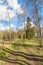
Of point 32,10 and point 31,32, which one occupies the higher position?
point 32,10

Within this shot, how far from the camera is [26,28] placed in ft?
220

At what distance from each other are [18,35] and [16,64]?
208 feet

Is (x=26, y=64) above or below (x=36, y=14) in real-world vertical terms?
below

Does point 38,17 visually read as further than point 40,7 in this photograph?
Yes

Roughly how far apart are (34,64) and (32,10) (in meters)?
17.6

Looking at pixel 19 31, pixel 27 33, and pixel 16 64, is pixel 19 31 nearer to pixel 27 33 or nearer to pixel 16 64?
pixel 27 33

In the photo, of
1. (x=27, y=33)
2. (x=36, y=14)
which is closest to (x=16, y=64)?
(x=36, y=14)

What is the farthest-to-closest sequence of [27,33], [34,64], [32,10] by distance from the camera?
[27,33]
[32,10]
[34,64]

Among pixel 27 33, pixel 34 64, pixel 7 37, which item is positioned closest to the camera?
pixel 34 64

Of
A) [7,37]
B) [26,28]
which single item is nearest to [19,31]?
[26,28]

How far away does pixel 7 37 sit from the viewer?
198 feet

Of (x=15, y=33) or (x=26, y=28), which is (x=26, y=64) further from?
(x=15, y=33)

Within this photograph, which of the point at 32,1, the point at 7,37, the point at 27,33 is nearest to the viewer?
the point at 32,1

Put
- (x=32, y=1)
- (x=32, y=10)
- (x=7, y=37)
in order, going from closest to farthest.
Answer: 1. (x=32, y=1)
2. (x=32, y=10)
3. (x=7, y=37)
